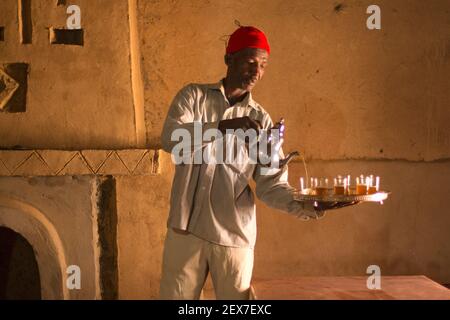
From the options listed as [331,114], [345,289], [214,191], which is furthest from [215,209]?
[331,114]

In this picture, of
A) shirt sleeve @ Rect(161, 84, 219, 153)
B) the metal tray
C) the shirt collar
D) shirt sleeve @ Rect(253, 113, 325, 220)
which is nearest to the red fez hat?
the shirt collar

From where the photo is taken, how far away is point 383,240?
511 centimetres

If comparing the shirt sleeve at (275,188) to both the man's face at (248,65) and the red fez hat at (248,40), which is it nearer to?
the man's face at (248,65)

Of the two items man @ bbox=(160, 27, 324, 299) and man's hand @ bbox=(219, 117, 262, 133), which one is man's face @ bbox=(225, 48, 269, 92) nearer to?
man @ bbox=(160, 27, 324, 299)

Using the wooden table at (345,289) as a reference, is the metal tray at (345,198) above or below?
above

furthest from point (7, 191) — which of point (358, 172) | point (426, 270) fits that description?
point (426, 270)

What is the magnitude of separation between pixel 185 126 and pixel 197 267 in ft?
3.22

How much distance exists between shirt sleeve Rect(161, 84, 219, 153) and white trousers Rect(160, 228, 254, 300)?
0.65 m

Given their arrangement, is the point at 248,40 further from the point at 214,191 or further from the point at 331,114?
the point at 331,114

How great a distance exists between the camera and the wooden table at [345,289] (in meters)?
3.57

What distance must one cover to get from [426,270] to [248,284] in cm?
228

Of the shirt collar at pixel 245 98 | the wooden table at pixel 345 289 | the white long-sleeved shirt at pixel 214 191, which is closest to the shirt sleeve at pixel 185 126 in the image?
the white long-sleeved shirt at pixel 214 191

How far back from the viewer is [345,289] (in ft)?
12.5

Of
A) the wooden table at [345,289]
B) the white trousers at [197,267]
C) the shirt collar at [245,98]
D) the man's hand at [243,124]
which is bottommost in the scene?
the wooden table at [345,289]
